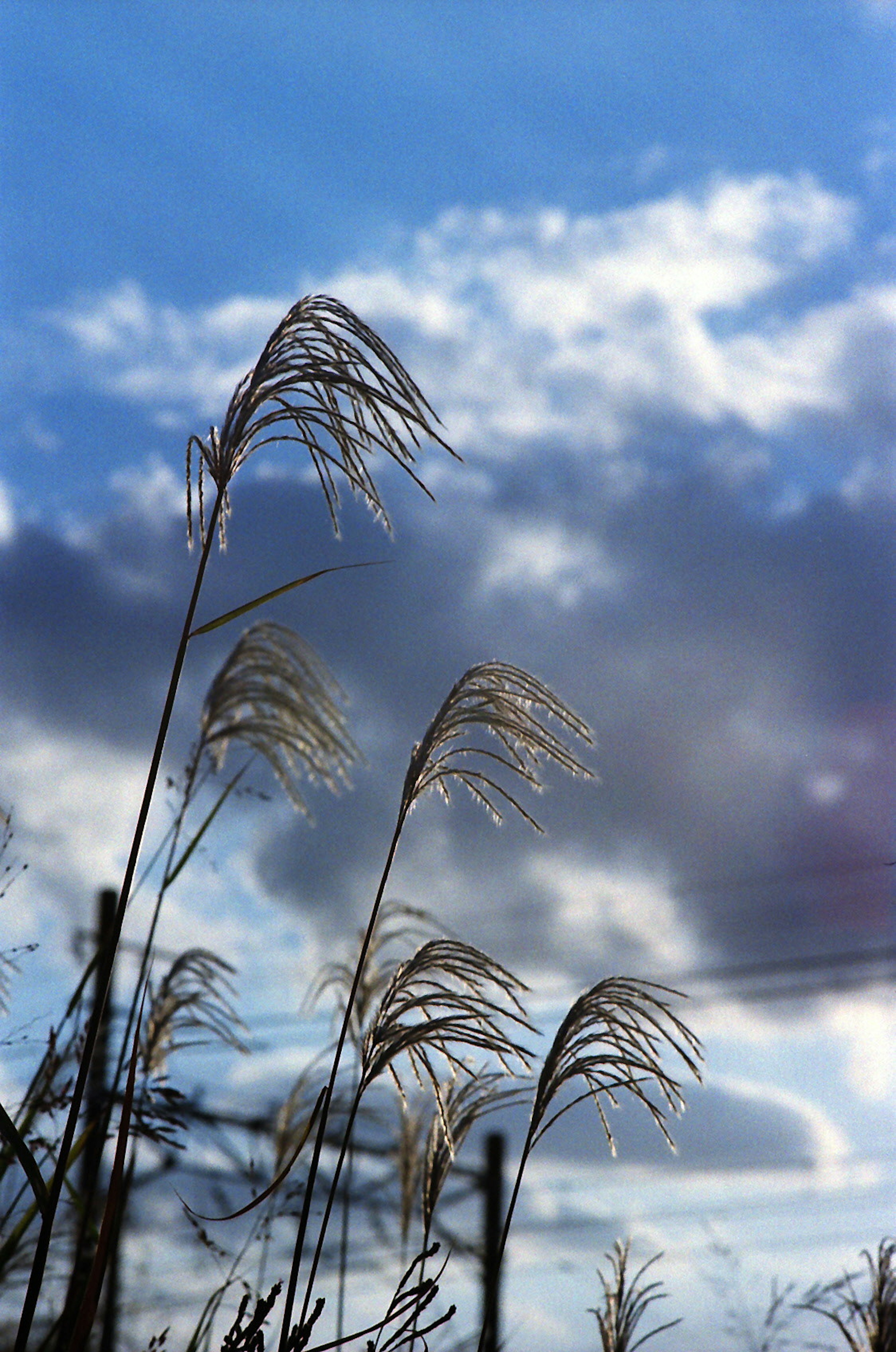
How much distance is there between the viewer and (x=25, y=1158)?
6.51ft

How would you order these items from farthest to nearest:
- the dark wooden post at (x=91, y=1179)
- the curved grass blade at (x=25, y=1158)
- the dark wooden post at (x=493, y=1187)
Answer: the dark wooden post at (x=493, y=1187), the dark wooden post at (x=91, y=1179), the curved grass blade at (x=25, y=1158)

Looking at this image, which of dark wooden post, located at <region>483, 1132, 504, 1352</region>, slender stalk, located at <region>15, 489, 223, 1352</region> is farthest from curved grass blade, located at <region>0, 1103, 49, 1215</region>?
dark wooden post, located at <region>483, 1132, 504, 1352</region>

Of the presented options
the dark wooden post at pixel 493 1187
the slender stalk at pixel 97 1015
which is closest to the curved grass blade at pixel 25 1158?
the slender stalk at pixel 97 1015

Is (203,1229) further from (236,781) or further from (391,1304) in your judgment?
(236,781)

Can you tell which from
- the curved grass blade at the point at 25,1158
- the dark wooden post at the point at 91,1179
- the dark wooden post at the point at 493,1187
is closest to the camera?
the curved grass blade at the point at 25,1158

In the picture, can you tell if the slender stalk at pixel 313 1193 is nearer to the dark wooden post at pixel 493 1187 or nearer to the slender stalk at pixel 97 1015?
the slender stalk at pixel 97 1015

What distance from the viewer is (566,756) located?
2.68 meters

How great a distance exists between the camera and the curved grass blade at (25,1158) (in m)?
1.97

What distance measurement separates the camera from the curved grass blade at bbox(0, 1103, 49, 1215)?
1.97 metres

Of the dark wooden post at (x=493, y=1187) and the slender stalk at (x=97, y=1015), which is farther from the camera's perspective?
the dark wooden post at (x=493, y=1187)

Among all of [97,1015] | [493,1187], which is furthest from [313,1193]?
[493,1187]

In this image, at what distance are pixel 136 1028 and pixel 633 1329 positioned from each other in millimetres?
1797

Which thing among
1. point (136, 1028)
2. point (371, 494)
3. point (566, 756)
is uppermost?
point (371, 494)

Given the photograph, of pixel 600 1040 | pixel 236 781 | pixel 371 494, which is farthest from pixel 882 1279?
pixel 371 494
